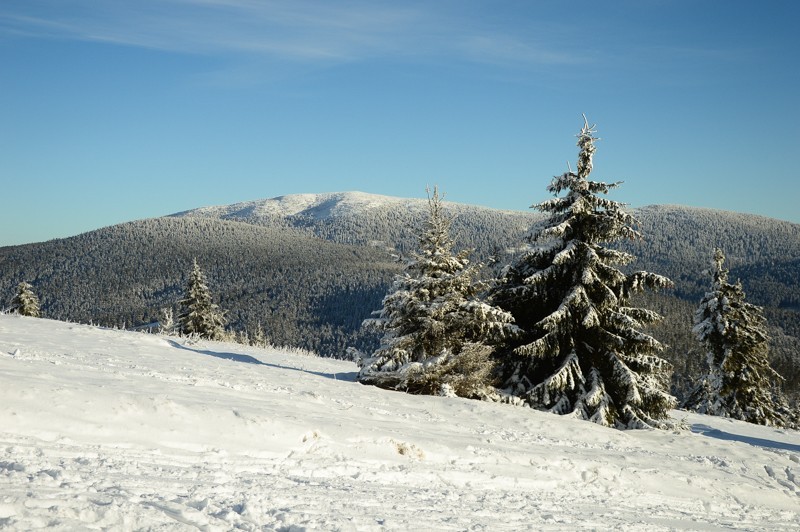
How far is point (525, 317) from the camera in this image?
19328mm

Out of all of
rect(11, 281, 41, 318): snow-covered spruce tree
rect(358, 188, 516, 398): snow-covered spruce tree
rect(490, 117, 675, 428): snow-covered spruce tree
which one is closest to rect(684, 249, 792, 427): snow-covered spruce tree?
rect(490, 117, 675, 428): snow-covered spruce tree

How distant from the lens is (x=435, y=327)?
16484 millimetres

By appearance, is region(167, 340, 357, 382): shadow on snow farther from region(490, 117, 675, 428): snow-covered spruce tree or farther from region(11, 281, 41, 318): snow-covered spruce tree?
region(11, 281, 41, 318): snow-covered spruce tree

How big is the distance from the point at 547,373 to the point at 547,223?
4.64m

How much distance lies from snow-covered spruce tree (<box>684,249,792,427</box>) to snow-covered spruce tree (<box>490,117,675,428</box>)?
14.9 metres

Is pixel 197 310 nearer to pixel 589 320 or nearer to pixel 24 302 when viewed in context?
pixel 24 302

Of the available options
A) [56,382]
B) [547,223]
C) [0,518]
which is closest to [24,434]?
[56,382]

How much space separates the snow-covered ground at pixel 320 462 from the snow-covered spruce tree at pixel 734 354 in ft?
58.0

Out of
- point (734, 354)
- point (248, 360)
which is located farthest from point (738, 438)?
point (248, 360)

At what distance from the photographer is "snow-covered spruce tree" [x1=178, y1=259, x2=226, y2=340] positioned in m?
45.4

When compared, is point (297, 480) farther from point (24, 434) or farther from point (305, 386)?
point (305, 386)

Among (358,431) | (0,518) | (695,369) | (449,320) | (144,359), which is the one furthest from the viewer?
(695,369)

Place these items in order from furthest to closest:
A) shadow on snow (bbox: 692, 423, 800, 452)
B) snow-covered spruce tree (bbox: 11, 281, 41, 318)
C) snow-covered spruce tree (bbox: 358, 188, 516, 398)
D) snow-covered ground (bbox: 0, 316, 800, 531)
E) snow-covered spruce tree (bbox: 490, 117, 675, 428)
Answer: snow-covered spruce tree (bbox: 11, 281, 41, 318) < shadow on snow (bbox: 692, 423, 800, 452) < snow-covered spruce tree (bbox: 490, 117, 675, 428) < snow-covered spruce tree (bbox: 358, 188, 516, 398) < snow-covered ground (bbox: 0, 316, 800, 531)

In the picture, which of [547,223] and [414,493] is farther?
[547,223]
